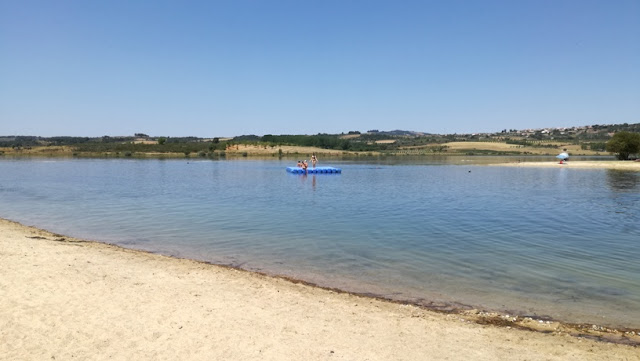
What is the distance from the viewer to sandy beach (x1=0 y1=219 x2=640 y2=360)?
6.78m

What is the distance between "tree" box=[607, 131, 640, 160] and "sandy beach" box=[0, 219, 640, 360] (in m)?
71.1

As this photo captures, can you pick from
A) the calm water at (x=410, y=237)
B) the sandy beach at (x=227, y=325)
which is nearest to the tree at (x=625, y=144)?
the calm water at (x=410, y=237)

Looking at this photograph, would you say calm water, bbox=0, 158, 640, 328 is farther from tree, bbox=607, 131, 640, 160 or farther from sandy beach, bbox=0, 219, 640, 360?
tree, bbox=607, 131, 640, 160

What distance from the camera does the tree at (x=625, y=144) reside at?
6703 cm

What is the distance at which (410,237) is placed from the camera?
53.9 feet

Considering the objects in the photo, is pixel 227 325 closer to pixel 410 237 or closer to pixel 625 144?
pixel 410 237

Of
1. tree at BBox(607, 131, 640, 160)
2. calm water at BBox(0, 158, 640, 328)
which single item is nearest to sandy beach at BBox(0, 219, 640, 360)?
calm water at BBox(0, 158, 640, 328)

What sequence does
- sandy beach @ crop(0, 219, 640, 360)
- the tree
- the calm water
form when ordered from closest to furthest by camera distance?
sandy beach @ crop(0, 219, 640, 360), the calm water, the tree

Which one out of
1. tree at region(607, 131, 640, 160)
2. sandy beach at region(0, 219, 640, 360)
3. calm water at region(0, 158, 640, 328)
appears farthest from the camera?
tree at region(607, 131, 640, 160)

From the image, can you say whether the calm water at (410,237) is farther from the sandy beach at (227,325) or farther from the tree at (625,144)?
the tree at (625,144)

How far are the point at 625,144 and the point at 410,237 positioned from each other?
65971 mm

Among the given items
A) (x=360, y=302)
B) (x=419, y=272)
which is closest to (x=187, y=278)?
(x=360, y=302)

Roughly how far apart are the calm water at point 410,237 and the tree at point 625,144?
139 ft

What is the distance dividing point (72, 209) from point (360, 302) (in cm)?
1973
